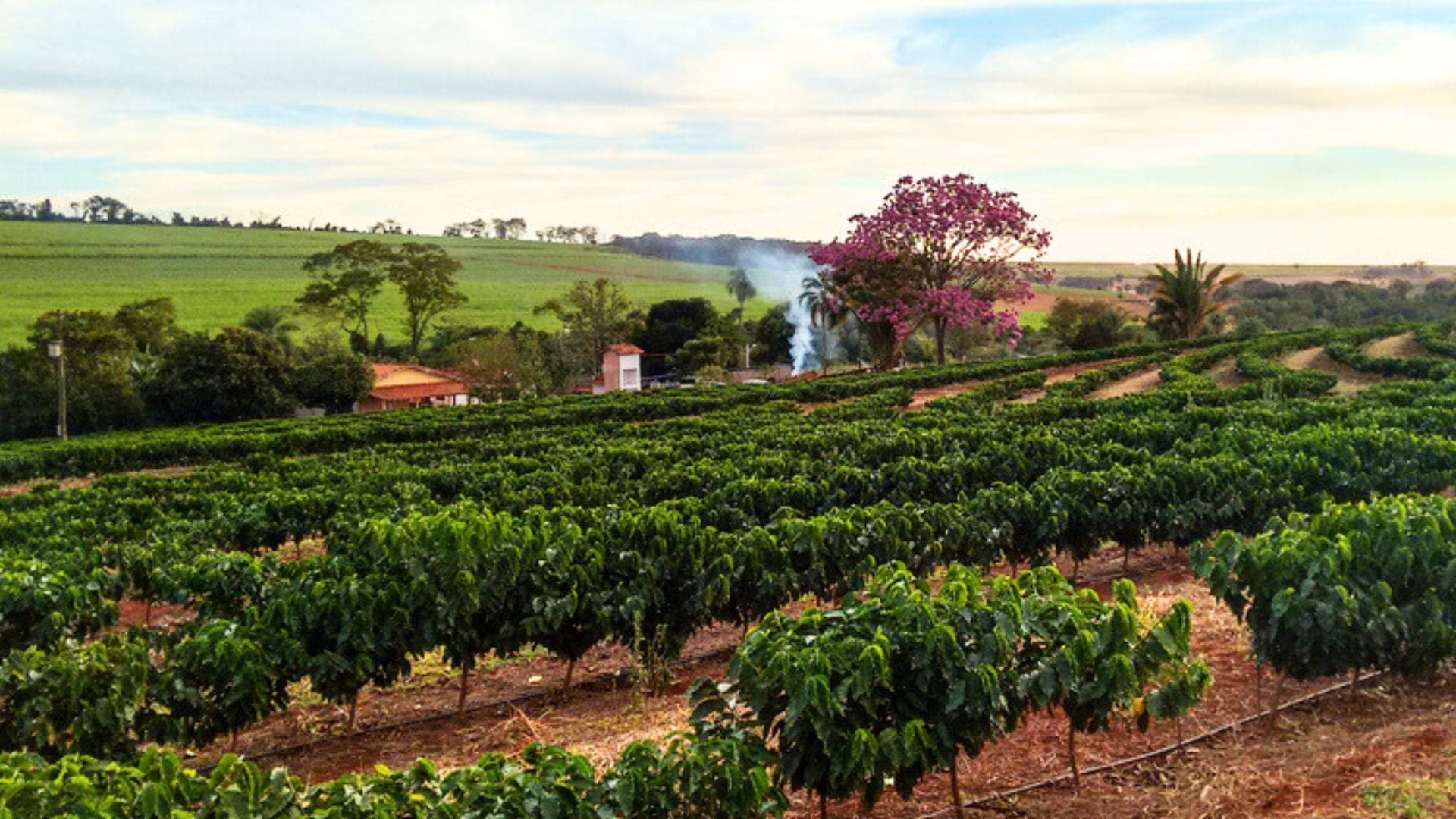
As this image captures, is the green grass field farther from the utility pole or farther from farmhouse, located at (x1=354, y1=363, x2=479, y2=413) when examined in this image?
the utility pole

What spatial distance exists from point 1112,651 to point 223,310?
99.8m

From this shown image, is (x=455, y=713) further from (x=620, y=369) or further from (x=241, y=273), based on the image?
(x=241, y=273)

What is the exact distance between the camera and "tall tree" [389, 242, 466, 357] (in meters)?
76.2

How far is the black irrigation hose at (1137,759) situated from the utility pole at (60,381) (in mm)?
44213

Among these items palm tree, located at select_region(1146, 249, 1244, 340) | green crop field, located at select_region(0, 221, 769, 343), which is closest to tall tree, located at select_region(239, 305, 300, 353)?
green crop field, located at select_region(0, 221, 769, 343)

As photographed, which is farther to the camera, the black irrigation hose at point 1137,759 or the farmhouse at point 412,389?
the farmhouse at point 412,389

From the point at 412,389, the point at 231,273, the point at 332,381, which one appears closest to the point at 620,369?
the point at 412,389

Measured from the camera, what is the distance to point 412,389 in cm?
6175

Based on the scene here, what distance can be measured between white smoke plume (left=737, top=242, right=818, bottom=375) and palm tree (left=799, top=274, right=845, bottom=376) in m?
0.67

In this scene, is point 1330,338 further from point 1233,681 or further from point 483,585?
point 483,585

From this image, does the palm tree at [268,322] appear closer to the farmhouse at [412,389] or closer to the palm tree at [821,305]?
the farmhouse at [412,389]

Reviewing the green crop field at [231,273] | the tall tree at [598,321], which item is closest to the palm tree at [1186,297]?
the tall tree at [598,321]

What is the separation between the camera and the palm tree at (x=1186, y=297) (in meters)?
53.2

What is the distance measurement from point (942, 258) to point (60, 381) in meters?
37.1
